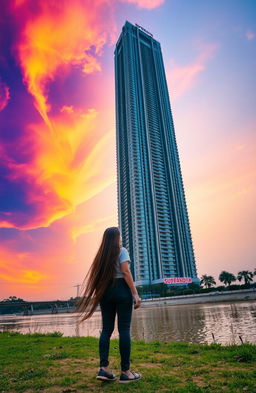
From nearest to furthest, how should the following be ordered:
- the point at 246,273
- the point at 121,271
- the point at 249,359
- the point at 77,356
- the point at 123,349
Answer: the point at 123,349
the point at 121,271
the point at 249,359
the point at 77,356
the point at 246,273

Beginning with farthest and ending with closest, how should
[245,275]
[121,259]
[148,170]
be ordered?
1. [148,170]
2. [245,275]
3. [121,259]

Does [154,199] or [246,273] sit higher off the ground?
[154,199]

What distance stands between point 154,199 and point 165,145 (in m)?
40.2

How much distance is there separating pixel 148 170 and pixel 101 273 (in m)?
144

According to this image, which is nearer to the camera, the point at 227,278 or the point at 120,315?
the point at 120,315

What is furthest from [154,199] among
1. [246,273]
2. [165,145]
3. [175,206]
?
[246,273]

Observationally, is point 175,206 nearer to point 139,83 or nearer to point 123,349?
point 139,83

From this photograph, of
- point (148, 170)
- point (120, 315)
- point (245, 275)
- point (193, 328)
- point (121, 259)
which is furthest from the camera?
point (148, 170)

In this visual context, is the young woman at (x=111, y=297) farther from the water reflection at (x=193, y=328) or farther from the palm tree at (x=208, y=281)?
the palm tree at (x=208, y=281)

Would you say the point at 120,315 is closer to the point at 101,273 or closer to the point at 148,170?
the point at 101,273

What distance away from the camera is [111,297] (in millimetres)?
3971

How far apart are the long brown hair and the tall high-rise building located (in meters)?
123

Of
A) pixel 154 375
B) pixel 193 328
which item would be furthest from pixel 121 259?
pixel 193 328

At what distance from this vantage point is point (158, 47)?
188 m
